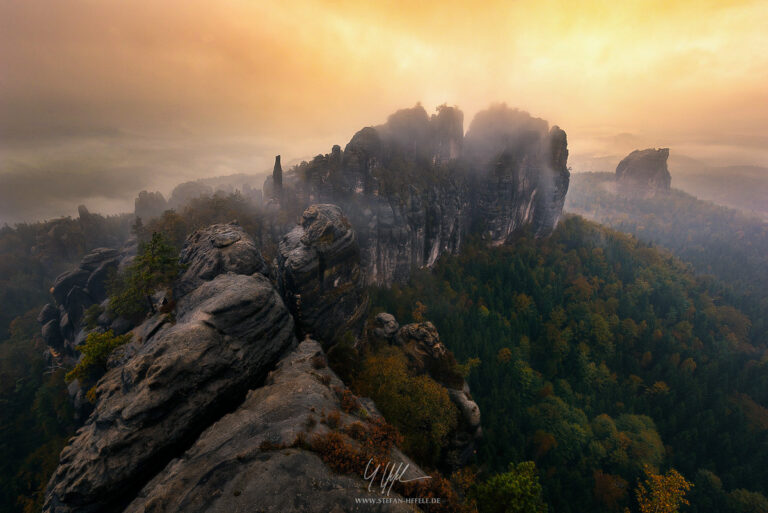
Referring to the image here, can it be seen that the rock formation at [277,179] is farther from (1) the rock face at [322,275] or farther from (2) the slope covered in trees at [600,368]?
(2) the slope covered in trees at [600,368]

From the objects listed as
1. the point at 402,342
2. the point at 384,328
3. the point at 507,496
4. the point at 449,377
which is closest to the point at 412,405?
the point at 507,496

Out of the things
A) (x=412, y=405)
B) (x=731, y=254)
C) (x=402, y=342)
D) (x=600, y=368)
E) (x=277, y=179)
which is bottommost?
(x=600, y=368)

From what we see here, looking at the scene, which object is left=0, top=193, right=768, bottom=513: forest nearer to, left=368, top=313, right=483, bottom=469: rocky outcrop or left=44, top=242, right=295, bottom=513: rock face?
left=368, top=313, right=483, bottom=469: rocky outcrop

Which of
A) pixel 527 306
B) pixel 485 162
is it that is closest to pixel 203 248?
pixel 527 306

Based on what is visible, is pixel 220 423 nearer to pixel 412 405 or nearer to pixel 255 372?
pixel 255 372

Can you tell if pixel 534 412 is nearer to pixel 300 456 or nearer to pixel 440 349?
pixel 440 349

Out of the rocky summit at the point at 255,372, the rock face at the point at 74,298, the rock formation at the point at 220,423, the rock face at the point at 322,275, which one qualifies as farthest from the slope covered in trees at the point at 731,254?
the rock face at the point at 74,298
